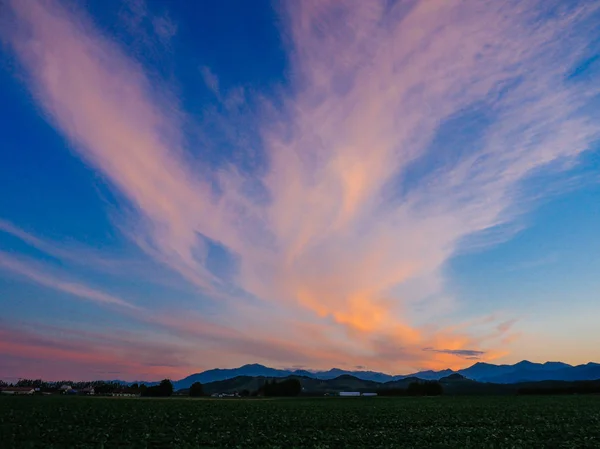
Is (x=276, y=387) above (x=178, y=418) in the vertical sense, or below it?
above

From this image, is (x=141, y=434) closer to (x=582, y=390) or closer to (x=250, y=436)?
(x=250, y=436)

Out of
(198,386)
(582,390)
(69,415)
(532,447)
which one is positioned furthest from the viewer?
(198,386)

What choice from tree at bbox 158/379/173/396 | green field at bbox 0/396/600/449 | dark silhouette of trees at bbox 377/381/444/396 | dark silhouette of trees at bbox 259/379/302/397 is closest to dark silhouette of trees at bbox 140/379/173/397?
tree at bbox 158/379/173/396

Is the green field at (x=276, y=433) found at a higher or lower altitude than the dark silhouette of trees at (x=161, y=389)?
lower

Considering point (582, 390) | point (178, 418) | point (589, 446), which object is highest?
point (582, 390)

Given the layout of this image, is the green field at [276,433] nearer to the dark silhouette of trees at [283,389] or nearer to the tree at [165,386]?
the tree at [165,386]

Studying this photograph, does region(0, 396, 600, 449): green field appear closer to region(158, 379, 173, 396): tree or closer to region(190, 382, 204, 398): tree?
region(158, 379, 173, 396): tree

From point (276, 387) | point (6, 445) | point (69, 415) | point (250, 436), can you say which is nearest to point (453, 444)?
point (250, 436)

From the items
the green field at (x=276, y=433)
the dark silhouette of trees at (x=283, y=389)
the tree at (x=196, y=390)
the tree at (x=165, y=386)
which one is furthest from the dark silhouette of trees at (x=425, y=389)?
the green field at (x=276, y=433)

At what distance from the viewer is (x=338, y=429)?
42.2 meters

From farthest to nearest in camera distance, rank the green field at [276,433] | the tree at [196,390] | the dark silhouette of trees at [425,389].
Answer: the tree at [196,390] → the dark silhouette of trees at [425,389] → the green field at [276,433]

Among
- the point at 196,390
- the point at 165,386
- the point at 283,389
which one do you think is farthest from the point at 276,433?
the point at 196,390

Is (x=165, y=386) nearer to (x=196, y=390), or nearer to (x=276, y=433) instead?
(x=196, y=390)

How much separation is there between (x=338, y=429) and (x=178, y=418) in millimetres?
19511
